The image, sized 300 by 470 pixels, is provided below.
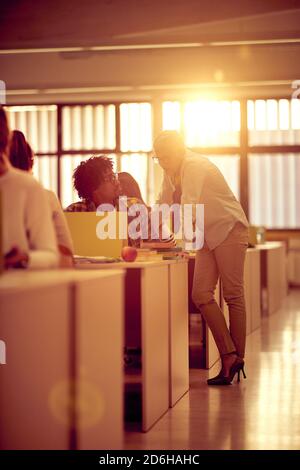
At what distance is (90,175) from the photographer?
12.2 ft

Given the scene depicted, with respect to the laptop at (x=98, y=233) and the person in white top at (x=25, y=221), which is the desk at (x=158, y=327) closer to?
the laptop at (x=98, y=233)

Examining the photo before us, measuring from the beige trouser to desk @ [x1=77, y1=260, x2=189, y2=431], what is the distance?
0.51 ft

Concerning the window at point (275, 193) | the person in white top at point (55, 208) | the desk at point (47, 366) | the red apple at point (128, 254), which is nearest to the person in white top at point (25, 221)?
the desk at point (47, 366)

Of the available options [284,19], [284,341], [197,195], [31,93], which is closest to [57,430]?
[197,195]

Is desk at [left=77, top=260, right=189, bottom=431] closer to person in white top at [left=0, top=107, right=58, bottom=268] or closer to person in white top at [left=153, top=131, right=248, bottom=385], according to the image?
person in white top at [left=153, top=131, right=248, bottom=385]

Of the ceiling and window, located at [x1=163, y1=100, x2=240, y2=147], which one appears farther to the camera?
window, located at [x1=163, y1=100, x2=240, y2=147]

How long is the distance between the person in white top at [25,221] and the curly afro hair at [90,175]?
4.66 ft

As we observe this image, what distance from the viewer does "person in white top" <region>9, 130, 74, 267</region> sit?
2678 mm

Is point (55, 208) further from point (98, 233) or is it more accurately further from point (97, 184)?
point (97, 184)

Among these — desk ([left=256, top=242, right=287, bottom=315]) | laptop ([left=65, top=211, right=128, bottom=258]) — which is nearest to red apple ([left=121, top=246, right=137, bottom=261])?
laptop ([left=65, top=211, right=128, bottom=258])

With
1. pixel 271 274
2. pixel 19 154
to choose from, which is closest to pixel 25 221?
pixel 19 154

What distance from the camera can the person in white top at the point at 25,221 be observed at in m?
2.16

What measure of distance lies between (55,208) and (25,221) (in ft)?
1.50

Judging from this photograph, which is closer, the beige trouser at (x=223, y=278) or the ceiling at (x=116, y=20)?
the beige trouser at (x=223, y=278)
